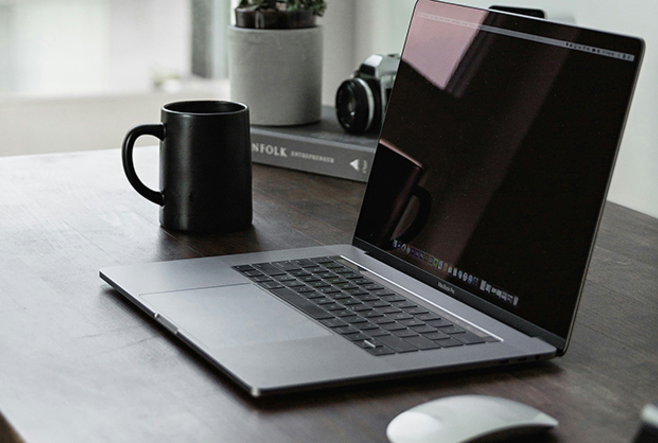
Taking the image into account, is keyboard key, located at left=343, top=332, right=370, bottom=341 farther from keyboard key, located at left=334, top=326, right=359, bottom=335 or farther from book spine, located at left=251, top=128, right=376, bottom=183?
book spine, located at left=251, top=128, right=376, bottom=183

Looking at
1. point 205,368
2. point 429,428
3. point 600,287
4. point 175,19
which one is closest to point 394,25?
point 600,287

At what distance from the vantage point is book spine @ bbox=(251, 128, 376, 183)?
1206 mm

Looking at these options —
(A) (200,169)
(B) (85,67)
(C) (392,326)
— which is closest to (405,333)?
(C) (392,326)

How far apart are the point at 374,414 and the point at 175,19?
9.19 ft

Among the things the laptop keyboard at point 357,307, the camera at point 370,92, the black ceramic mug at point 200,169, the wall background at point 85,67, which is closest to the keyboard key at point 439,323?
the laptop keyboard at point 357,307

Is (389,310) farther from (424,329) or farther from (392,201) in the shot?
(392,201)

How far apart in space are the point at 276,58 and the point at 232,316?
706mm

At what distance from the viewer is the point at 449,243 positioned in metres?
0.76

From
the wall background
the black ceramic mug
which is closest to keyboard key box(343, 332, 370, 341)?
the black ceramic mug

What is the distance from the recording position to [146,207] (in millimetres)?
1048

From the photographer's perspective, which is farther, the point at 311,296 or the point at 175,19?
the point at 175,19

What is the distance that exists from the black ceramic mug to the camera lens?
33 cm

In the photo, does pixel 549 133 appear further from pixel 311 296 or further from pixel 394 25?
pixel 394 25

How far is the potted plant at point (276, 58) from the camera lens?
129 cm
